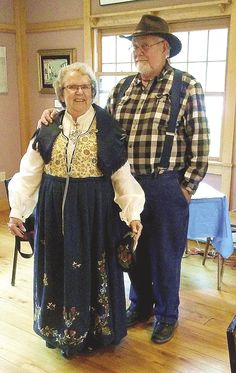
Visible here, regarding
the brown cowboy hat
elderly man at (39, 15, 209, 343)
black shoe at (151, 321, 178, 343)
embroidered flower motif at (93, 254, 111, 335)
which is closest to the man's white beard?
elderly man at (39, 15, 209, 343)

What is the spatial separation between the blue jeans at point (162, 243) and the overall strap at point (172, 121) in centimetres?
8

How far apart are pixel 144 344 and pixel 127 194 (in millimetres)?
883

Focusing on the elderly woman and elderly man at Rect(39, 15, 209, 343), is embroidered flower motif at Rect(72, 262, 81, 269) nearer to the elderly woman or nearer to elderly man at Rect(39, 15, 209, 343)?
the elderly woman

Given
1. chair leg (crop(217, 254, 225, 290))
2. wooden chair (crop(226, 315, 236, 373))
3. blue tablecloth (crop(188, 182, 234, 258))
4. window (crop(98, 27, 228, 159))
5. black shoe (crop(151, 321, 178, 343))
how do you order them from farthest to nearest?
1. window (crop(98, 27, 228, 159))
2. chair leg (crop(217, 254, 225, 290))
3. blue tablecloth (crop(188, 182, 234, 258))
4. black shoe (crop(151, 321, 178, 343))
5. wooden chair (crop(226, 315, 236, 373))

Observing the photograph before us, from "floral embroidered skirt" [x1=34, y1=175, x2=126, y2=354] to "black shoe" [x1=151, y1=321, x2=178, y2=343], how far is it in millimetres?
261

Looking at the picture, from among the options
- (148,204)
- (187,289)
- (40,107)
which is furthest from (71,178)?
(40,107)

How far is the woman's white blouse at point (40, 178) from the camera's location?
194 centimetres

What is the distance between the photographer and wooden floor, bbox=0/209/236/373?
2068 millimetres

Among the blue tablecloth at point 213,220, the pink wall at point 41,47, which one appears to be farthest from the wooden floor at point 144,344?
the pink wall at point 41,47

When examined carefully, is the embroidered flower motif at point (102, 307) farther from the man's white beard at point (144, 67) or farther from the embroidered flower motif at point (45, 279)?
the man's white beard at point (144, 67)

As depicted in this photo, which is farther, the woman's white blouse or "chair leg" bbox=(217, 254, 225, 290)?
"chair leg" bbox=(217, 254, 225, 290)

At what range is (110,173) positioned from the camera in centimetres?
194

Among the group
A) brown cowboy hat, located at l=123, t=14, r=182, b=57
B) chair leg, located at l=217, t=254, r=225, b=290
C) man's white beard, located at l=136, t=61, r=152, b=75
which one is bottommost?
chair leg, located at l=217, t=254, r=225, b=290

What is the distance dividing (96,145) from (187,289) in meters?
1.47
